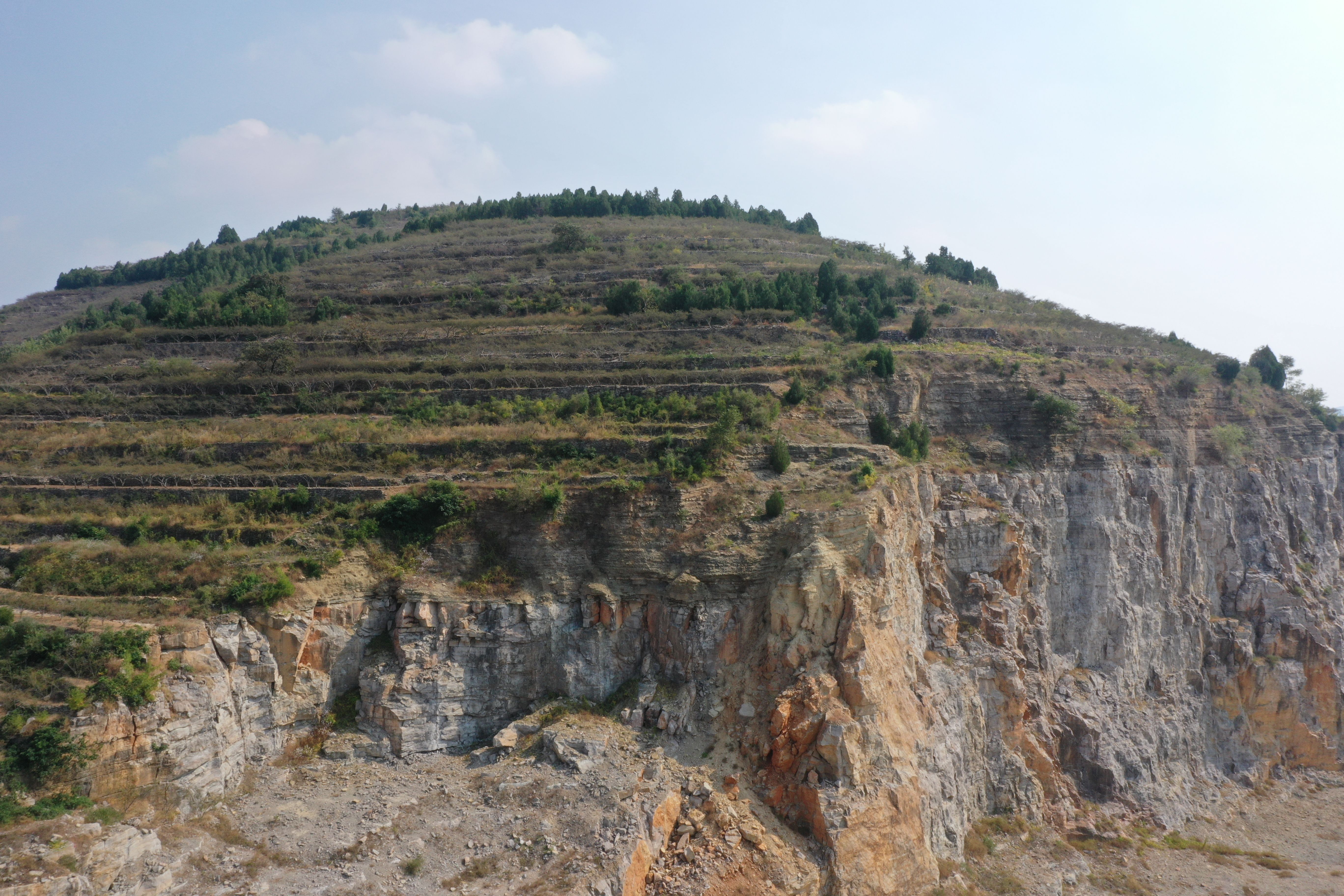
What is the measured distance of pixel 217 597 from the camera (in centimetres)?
1858

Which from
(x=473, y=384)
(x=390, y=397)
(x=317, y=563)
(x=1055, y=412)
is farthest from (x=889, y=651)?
(x=390, y=397)

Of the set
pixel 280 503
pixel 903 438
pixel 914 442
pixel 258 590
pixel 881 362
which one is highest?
pixel 881 362

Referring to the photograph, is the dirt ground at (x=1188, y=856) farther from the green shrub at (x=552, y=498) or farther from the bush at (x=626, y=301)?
the bush at (x=626, y=301)

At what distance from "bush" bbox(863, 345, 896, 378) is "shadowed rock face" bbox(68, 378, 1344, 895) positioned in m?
0.96

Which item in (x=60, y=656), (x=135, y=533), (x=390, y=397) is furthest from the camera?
(x=390, y=397)

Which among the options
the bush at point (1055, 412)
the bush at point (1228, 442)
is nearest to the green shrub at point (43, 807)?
the bush at point (1055, 412)

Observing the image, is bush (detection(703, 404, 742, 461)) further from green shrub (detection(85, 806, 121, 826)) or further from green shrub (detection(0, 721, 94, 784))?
green shrub (detection(0, 721, 94, 784))

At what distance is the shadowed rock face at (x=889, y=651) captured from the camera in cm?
1823

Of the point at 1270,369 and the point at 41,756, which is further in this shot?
the point at 1270,369

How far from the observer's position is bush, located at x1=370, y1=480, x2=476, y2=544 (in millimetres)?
→ 21594

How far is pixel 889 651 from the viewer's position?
20.5m

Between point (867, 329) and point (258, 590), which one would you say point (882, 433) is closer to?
point (867, 329)

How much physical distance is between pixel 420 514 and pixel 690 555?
8491 millimetres

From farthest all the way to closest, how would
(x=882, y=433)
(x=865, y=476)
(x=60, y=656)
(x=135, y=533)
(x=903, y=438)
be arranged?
(x=903, y=438) → (x=882, y=433) → (x=865, y=476) → (x=135, y=533) → (x=60, y=656)
